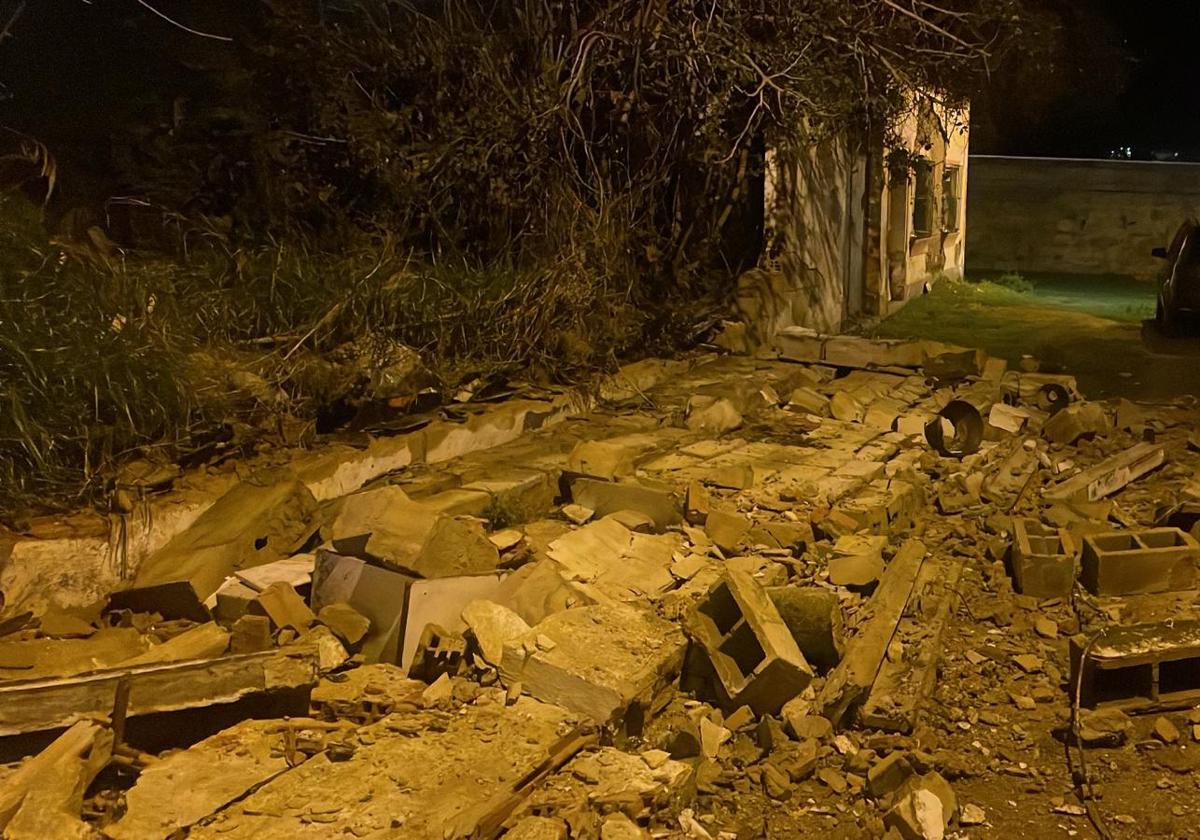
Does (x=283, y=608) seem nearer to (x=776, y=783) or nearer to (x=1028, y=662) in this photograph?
(x=776, y=783)

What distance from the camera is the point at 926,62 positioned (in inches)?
370

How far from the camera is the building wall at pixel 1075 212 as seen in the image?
19125 mm

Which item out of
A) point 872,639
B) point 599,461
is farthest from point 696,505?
point 872,639

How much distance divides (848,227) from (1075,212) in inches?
413

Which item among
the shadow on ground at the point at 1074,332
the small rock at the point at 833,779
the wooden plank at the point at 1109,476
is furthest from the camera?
the shadow on ground at the point at 1074,332

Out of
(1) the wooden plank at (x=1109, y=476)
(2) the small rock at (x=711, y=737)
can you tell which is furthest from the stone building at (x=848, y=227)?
(2) the small rock at (x=711, y=737)

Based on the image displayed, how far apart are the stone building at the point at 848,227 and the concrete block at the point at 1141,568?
5.04 metres

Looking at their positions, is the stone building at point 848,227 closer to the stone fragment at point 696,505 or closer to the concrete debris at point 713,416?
the concrete debris at point 713,416

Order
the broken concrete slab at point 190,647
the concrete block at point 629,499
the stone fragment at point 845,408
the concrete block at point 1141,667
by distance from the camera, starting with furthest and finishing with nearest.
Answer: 1. the stone fragment at point 845,408
2. the concrete block at point 629,499
3. the concrete block at point 1141,667
4. the broken concrete slab at point 190,647

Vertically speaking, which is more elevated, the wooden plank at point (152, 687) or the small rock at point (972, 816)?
the wooden plank at point (152, 687)

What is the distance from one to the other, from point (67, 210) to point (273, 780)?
5548mm

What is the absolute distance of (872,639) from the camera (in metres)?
4.06

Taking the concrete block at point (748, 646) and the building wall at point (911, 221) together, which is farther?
the building wall at point (911, 221)

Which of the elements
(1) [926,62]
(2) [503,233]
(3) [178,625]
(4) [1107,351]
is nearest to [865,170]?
(1) [926,62]
